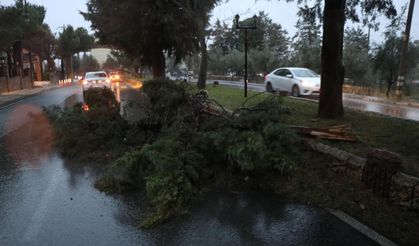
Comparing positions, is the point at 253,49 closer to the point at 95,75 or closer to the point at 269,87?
the point at 95,75

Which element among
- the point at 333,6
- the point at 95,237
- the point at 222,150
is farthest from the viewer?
the point at 333,6

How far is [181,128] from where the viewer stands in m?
7.43

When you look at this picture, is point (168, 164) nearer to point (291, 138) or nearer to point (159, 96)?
point (291, 138)

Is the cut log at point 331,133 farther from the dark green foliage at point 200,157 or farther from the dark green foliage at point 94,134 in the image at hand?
the dark green foliage at point 94,134

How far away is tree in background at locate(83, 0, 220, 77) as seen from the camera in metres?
22.4

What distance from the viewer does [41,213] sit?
530cm

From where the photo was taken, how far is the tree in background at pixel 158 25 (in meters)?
22.4

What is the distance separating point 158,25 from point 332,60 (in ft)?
51.5

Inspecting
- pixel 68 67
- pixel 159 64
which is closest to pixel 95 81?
pixel 159 64

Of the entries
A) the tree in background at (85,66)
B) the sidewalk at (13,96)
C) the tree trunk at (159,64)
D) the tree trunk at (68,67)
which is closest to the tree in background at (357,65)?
the tree trunk at (159,64)

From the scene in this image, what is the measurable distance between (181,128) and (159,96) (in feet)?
6.95

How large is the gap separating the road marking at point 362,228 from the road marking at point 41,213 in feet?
12.5

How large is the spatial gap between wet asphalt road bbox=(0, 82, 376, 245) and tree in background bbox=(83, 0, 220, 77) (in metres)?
17.1

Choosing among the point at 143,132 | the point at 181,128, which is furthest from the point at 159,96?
the point at 181,128
